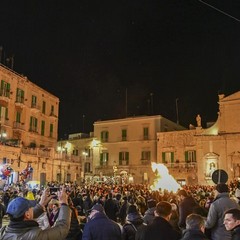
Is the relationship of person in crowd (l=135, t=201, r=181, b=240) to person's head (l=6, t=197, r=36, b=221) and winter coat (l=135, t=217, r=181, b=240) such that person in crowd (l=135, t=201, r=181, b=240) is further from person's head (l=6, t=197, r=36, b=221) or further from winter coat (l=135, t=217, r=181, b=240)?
person's head (l=6, t=197, r=36, b=221)

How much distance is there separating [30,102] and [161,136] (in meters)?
16.4

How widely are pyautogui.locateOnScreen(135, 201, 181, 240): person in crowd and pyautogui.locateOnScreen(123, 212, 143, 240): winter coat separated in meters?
1.50

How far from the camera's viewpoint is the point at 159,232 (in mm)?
4551

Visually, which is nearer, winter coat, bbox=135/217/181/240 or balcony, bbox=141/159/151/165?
winter coat, bbox=135/217/181/240

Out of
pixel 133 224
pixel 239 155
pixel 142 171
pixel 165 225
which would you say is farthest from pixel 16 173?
pixel 165 225

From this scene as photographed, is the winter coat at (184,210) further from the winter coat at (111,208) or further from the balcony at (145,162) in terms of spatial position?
the balcony at (145,162)

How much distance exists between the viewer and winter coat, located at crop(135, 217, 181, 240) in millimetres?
4529

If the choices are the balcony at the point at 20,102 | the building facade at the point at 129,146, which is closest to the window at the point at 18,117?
the balcony at the point at 20,102

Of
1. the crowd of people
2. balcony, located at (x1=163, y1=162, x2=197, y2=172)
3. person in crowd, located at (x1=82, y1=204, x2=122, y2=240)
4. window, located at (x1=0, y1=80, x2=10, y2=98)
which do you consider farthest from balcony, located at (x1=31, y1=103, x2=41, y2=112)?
person in crowd, located at (x1=82, y1=204, x2=122, y2=240)

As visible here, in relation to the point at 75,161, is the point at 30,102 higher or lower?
higher

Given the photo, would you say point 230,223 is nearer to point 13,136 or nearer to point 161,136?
point 13,136

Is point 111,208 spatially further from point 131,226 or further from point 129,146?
point 129,146

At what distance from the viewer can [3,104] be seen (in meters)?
34.2

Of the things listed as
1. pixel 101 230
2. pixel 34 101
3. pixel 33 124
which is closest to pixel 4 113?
pixel 33 124
